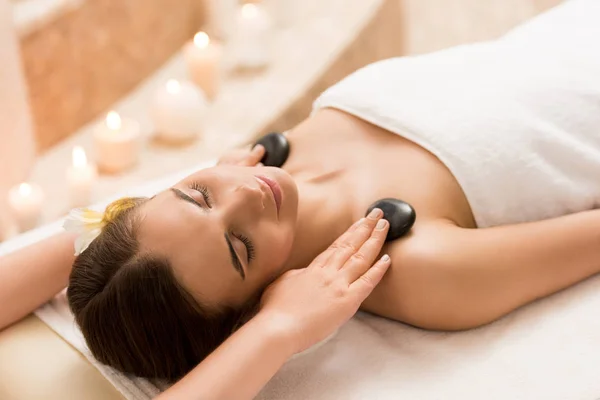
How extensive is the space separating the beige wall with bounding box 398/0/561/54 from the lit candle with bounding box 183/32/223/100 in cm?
89

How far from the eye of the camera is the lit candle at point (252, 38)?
2.70m

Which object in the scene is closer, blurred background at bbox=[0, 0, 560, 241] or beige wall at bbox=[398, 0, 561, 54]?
blurred background at bbox=[0, 0, 560, 241]

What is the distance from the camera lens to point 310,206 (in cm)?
135

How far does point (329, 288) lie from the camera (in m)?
1.14

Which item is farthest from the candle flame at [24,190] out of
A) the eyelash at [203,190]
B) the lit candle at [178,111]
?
the eyelash at [203,190]

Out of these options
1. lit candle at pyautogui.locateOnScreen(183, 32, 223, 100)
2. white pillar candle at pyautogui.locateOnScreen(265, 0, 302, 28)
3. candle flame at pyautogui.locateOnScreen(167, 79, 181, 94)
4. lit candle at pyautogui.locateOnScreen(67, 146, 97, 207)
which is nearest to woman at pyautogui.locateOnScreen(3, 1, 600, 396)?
lit candle at pyautogui.locateOnScreen(67, 146, 97, 207)

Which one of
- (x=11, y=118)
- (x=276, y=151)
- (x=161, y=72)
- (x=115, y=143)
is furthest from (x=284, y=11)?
(x=276, y=151)

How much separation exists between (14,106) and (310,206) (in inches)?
37.4

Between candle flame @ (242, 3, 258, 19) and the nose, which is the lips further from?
candle flame @ (242, 3, 258, 19)

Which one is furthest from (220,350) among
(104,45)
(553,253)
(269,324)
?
(104,45)

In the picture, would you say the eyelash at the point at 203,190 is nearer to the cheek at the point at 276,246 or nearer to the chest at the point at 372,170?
the cheek at the point at 276,246

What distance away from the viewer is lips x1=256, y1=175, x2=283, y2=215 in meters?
1.22

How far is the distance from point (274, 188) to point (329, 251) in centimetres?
14

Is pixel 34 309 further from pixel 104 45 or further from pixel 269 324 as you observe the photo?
pixel 104 45
